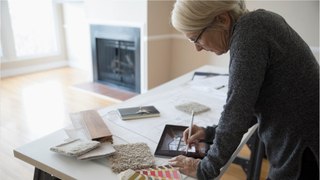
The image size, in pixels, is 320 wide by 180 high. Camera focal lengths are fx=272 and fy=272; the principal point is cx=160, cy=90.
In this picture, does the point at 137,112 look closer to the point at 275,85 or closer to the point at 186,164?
the point at 186,164

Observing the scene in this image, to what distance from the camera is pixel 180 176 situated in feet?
2.86

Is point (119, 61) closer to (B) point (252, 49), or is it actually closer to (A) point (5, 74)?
(A) point (5, 74)

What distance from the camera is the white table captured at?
2.97 feet

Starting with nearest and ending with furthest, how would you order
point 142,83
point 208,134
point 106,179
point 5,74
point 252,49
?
point 252,49 → point 106,179 → point 208,134 → point 142,83 → point 5,74

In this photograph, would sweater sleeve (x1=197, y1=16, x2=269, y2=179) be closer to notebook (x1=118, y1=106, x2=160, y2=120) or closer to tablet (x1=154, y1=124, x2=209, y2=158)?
tablet (x1=154, y1=124, x2=209, y2=158)

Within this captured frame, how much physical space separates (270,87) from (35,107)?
10.7ft

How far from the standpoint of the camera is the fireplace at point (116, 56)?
3846 mm

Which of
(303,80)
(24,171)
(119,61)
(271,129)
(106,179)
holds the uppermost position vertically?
(303,80)

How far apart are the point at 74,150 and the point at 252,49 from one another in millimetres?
674

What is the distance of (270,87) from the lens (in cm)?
77

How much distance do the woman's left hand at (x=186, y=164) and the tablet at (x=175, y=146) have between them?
0.05m

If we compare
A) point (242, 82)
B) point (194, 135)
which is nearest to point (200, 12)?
point (242, 82)

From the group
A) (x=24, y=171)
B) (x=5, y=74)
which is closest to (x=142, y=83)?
(x=24, y=171)

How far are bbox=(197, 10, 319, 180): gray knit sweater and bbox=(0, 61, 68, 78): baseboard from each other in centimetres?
489
